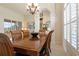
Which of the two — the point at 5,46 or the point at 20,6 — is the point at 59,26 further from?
the point at 5,46

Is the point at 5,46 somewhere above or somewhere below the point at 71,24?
below

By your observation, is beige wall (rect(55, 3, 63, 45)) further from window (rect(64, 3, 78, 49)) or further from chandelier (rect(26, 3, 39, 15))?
chandelier (rect(26, 3, 39, 15))

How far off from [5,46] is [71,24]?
2.65ft

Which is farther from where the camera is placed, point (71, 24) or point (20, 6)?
point (71, 24)

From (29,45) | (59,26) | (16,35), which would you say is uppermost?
(59,26)

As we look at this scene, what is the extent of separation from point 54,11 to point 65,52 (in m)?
0.47

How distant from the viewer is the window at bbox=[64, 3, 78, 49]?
1486 millimetres

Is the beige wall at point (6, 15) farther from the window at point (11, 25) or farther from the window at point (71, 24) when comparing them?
the window at point (71, 24)

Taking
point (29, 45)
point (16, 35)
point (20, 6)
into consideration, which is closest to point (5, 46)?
point (16, 35)

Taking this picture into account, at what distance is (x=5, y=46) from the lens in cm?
144

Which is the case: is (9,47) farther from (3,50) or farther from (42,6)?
(42,6)

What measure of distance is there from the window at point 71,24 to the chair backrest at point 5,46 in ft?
2.06

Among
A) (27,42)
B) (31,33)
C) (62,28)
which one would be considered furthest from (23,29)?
(62,28)

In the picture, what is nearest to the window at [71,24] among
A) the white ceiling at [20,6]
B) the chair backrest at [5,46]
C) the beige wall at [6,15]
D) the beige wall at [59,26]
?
the beige wall at [59,26]
